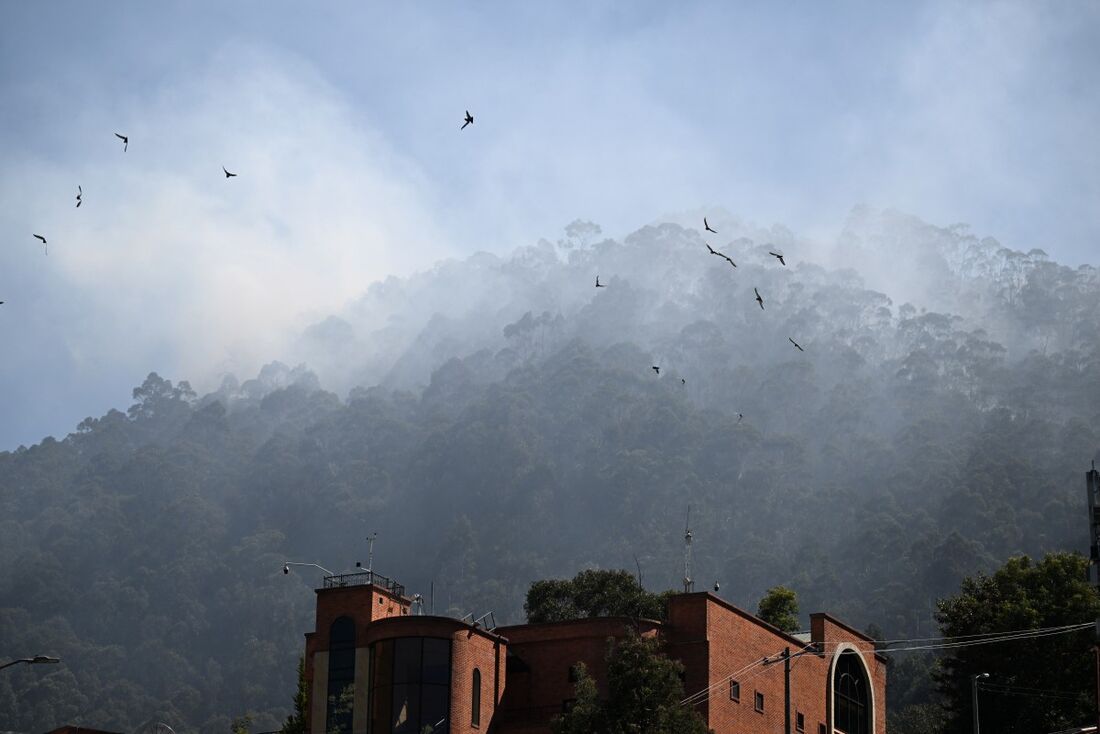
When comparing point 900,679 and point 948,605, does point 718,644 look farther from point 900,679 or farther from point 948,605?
point 900,679

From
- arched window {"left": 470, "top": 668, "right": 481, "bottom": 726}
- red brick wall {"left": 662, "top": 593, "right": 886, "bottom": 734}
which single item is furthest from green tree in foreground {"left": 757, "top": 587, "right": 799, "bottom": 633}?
arched window {"left": 470, "top": 668, "right": 481, "bottom": 726}

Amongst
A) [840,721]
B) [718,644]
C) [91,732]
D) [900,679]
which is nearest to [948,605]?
[840,721]

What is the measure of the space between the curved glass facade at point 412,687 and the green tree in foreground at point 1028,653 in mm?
29701

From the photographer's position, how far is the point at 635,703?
60.6 m

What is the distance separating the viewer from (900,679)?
159m

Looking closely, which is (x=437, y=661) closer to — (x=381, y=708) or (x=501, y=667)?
(x=381, y=708)

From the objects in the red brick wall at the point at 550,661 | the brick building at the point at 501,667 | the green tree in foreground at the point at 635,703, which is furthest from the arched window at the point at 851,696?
the green tree in foreground at the point at 635,703

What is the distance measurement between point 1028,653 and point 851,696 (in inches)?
380

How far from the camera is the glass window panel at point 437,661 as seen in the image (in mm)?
72000

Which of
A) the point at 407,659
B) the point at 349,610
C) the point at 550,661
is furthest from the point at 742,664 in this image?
the point at 349,610

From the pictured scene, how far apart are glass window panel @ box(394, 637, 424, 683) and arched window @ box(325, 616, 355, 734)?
224 centimetres

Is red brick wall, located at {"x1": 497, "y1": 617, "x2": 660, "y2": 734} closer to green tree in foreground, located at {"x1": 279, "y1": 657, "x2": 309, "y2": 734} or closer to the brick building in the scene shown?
the brick building

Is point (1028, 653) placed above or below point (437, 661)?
above

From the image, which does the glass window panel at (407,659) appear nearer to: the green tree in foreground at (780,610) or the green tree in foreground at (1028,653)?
the green tree in foreground at (1028,653)
